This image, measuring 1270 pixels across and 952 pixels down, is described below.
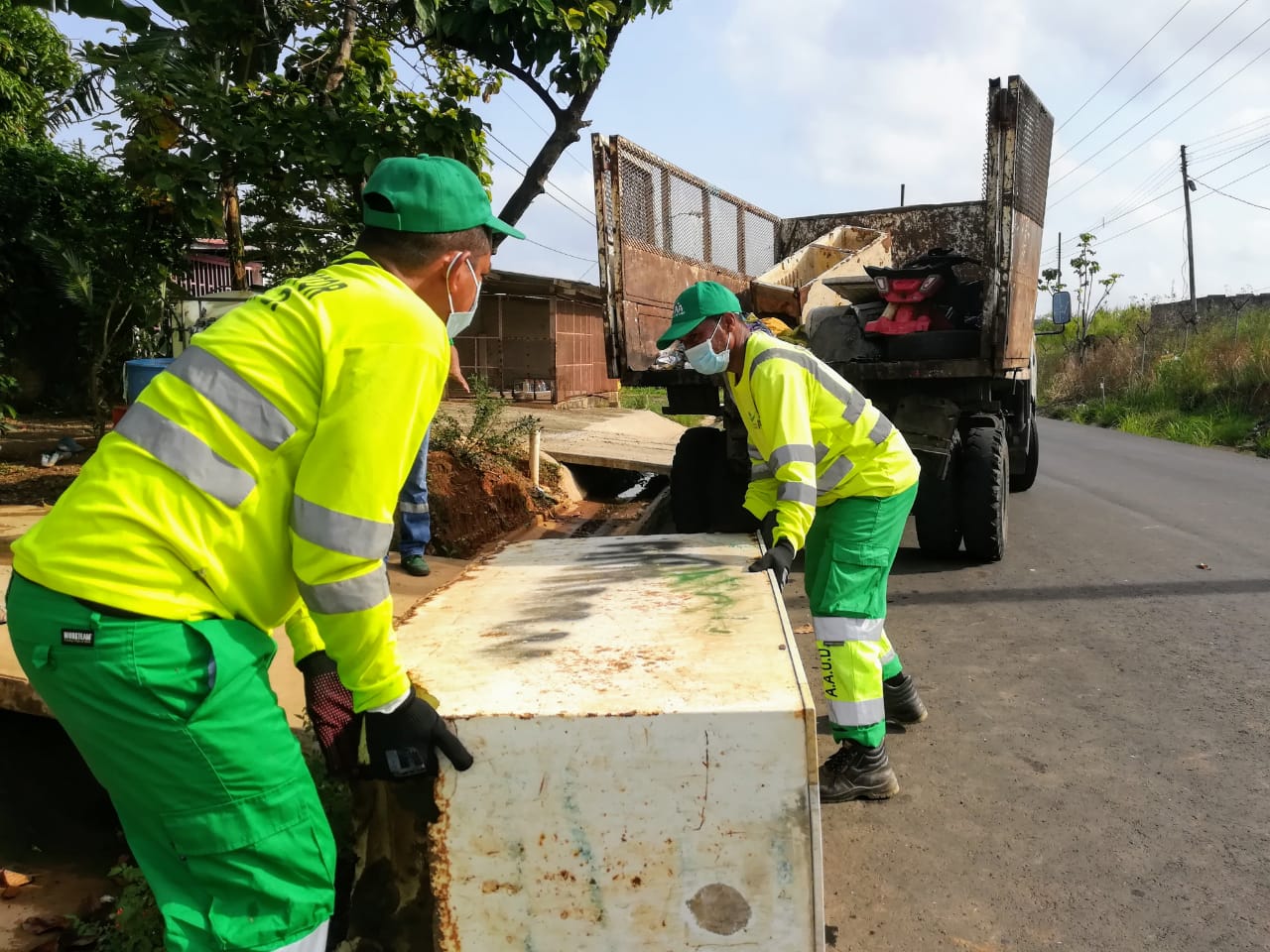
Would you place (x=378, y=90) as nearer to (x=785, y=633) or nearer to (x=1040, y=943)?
(x=785, y=633)

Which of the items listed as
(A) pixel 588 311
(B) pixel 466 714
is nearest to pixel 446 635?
(B) pixel 466 714

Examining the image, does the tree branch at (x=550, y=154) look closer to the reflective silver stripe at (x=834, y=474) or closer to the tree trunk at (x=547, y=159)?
the tree trunk at (x=547, y=159)

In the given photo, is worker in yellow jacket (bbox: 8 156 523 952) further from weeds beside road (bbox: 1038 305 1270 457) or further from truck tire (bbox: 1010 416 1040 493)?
weeds beside road (bbox: 1038 305 1270 457)

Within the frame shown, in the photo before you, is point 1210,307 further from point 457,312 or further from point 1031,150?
point 457,312

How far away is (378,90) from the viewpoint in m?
7.66

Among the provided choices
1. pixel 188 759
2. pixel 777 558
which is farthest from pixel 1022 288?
pixel 188 759

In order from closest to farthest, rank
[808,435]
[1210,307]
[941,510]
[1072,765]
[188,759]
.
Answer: [188,759] < [808,435] < [1072,765] < [941,510] < [1210,307]

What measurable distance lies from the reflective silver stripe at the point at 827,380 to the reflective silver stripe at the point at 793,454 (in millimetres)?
338

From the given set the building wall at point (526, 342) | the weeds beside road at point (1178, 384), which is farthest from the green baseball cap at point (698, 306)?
the building wall at point (526, 342)

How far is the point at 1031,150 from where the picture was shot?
19.9 ft

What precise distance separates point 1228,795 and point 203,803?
127 inches

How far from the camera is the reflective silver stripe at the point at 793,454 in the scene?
3057 mm

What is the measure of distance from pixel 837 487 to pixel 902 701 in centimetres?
103

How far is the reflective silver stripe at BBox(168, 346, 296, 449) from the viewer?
1.54 m
